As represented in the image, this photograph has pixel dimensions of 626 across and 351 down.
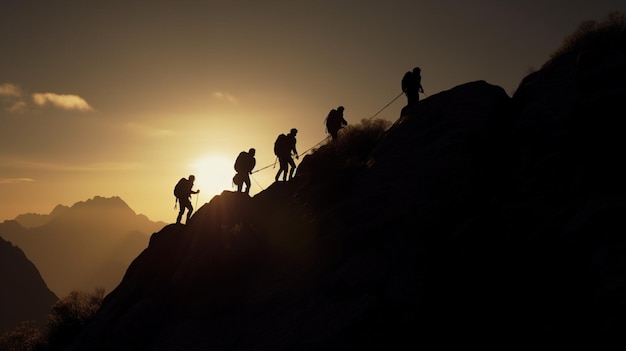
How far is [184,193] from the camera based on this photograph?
24531 millimetres

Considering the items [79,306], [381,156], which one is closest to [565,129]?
[381,156]

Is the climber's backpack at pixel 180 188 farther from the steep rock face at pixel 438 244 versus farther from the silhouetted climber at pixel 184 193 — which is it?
the steep rock face at pixel 438 244

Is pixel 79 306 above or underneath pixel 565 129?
above

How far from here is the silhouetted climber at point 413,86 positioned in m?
20.9

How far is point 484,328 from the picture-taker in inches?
396

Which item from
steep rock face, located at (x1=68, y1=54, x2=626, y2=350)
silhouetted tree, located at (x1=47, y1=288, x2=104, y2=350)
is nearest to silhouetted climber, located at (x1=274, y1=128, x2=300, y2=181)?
steep rock face, located at (x1=68, y1=54, x2=626, y2=350)

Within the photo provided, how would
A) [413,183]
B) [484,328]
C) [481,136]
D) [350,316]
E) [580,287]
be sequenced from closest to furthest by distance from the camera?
1. [580,287]
2. [484,328]
3. [350,316]
4. [413,183]
5. [481,136]

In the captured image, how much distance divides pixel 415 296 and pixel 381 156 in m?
6.98

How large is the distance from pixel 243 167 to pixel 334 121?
→ 5.62m

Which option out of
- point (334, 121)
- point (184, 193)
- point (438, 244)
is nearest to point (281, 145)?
point (334, 121)

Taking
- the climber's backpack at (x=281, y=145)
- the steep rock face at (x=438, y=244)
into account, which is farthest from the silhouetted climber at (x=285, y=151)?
the steep rock face at (x=438, y=244)

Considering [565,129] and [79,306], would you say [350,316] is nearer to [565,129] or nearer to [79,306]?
[565,129]

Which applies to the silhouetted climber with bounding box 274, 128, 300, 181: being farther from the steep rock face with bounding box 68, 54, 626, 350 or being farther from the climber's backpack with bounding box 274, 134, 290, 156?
the steep rock face with bounding box 68, 54, 626, 350

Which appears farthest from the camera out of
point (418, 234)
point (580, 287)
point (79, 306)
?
point (79, 306)
